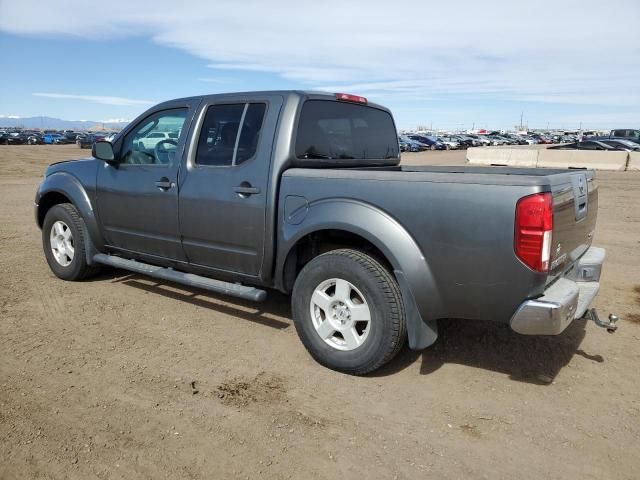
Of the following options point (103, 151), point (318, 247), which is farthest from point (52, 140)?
point (318, 247)

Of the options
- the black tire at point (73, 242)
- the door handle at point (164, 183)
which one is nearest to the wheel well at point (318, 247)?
the door handle at point (164, 183)

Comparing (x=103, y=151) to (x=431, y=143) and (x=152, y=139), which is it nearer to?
(x=152, y=139)

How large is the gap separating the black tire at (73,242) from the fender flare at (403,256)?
305cm

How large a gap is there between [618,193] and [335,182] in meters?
13.7

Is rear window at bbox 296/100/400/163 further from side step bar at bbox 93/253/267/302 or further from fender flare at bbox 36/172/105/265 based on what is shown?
fender flare at bbox 36/172/105/265

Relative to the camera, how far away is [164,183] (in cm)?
445

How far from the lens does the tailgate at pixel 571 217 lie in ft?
9.94

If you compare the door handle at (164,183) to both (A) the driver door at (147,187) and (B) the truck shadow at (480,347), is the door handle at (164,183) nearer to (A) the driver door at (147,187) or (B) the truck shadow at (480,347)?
(A) the driver door at (147,187)

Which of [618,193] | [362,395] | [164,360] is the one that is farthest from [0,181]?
[618,193]

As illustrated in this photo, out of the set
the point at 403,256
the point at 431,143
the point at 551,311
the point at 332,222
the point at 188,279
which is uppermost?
the point at 431,143

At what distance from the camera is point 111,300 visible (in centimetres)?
504

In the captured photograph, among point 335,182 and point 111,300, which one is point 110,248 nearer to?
point 111,300

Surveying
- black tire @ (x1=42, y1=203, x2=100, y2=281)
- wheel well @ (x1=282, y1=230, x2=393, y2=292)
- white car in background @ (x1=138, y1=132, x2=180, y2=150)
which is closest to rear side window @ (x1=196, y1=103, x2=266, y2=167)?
white car in background @ (x1=138, y1=132, x2=180, y2=150)

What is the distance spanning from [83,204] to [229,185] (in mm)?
2028
